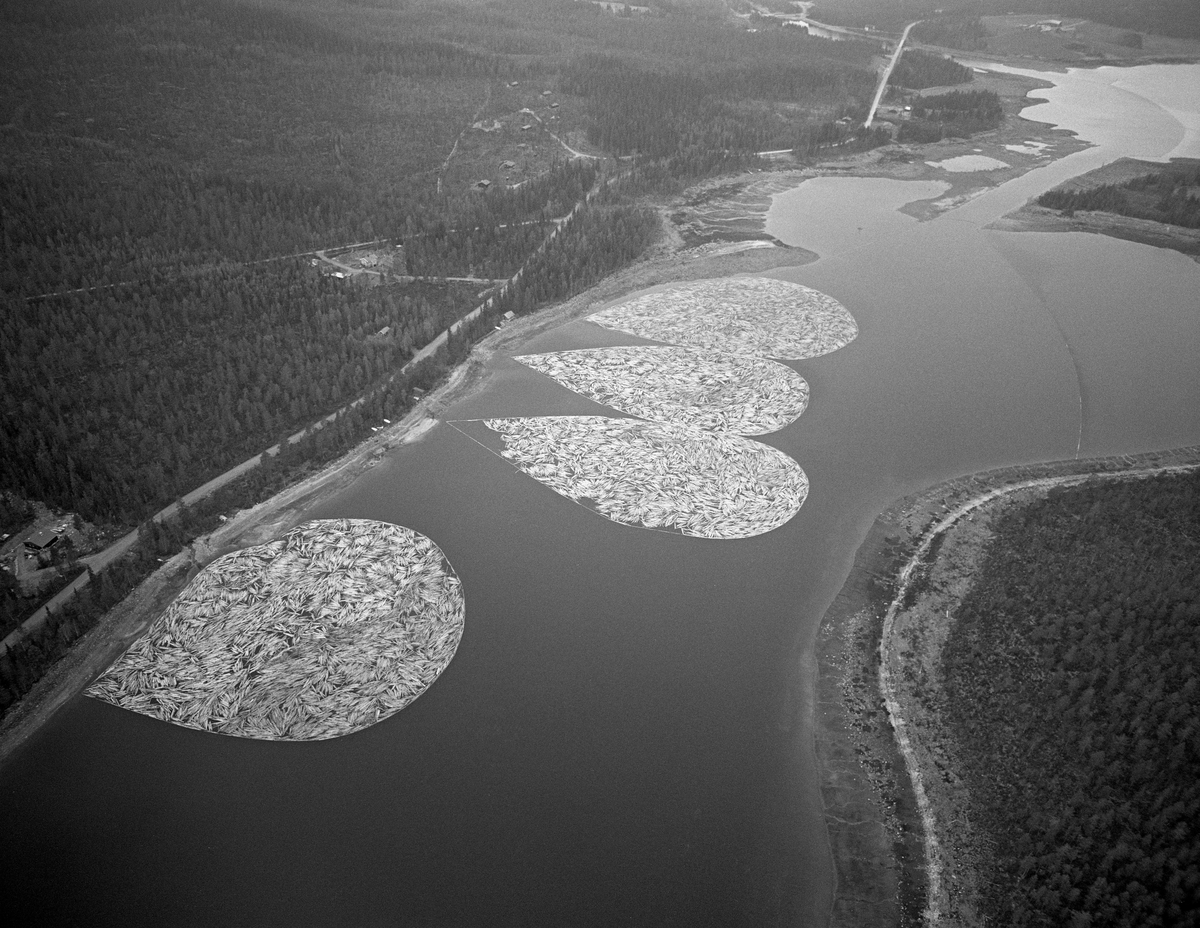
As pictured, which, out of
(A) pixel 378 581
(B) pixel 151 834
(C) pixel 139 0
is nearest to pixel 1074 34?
(C) pixel 139 0

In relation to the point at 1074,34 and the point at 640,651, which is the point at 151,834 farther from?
the point at 1074,34

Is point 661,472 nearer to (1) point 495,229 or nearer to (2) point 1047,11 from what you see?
(1) point 495,229

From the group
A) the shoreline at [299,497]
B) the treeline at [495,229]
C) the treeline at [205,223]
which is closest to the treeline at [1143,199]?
the shoreline at [299,497]

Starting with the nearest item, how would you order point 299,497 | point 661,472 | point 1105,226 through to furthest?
point 299,497, point 661,472, point 1105,226

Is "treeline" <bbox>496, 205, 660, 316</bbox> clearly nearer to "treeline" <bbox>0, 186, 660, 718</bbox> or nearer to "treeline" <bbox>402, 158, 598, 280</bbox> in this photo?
"treeline" <bbox>0, 186, 660, 718</bbox>

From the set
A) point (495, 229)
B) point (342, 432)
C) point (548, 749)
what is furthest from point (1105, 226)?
point (548, 749)

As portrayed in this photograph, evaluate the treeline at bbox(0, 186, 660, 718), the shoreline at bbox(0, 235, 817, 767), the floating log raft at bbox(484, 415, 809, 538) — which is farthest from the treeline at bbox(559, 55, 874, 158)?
the floating log raft at bbox(484, 415, 809, 538)
